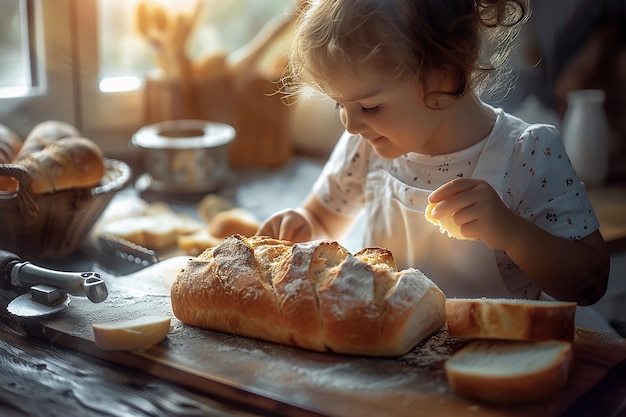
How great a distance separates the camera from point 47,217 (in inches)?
51.3

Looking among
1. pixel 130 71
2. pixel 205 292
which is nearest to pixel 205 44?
pixel 130 71

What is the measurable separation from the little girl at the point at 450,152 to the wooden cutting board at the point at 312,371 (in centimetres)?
16

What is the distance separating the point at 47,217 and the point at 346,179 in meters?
0.52

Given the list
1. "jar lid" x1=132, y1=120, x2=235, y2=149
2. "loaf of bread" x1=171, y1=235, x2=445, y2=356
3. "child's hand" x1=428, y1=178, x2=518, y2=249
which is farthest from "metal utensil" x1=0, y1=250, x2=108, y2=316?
"jar lid" x1=132, y1=120, x2=235, y2=149

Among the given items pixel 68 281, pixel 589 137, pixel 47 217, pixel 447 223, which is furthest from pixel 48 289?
pixel 589 137

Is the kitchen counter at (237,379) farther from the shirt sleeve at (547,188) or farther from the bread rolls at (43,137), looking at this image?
the bread rolls at (43,137)

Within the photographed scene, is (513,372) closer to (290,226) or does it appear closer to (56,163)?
(290,226)

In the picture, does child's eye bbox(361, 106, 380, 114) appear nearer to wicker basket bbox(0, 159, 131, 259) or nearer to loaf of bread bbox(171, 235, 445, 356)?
loaf of bread bbox(171, 235, 445, 356)

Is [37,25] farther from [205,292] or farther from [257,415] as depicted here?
[257,415]

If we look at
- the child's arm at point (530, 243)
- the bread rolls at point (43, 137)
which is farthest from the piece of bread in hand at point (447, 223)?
the bread rolls at point (43, 137)

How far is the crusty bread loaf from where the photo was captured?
85cm

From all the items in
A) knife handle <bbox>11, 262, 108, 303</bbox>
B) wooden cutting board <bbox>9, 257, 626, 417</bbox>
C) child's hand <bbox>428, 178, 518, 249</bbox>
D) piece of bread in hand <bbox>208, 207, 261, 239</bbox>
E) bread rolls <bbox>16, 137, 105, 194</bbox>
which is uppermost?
child's hand <bbox>428, 178, 518, 249</bbox>

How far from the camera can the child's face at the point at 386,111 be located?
1002 millimetres

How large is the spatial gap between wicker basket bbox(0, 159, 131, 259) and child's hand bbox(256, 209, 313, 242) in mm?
295
